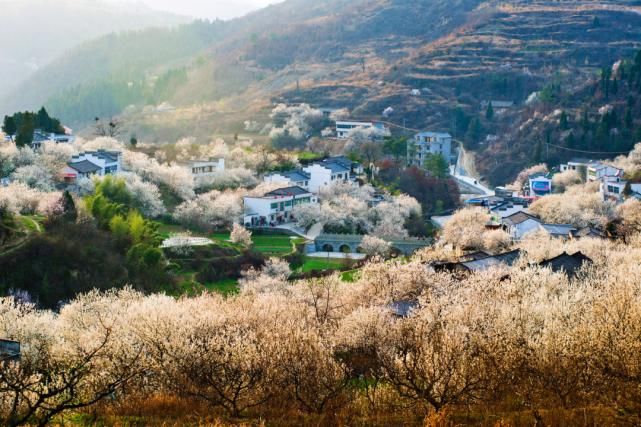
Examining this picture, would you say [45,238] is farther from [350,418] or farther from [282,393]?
[350,418]

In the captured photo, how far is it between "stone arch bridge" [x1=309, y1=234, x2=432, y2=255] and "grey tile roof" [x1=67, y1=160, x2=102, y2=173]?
16290mm

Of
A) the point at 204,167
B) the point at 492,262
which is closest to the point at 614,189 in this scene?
the point at 492,262

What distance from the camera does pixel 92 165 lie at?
5659 cm

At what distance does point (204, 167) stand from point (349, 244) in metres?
18.1

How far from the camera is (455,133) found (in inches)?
3639

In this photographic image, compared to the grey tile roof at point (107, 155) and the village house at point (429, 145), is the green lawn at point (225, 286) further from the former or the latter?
the village house at point (429, 145)

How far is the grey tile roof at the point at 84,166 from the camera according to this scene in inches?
2181

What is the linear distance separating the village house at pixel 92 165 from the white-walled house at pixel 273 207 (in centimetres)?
1000

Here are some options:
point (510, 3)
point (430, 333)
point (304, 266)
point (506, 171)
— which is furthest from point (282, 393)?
point (510, 3)

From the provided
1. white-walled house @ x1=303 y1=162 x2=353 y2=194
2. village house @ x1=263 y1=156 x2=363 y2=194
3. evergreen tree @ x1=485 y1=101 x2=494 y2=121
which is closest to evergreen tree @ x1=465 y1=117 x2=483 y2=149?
evergreen tree @ x1=485 y1=101 x2=494 y2=121

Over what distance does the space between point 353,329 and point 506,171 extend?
59.7m

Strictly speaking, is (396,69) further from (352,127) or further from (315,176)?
(315,176)

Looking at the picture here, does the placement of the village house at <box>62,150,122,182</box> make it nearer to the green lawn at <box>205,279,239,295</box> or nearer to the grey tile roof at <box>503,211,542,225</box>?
the green lawn at <box>205,279,239,295</box>

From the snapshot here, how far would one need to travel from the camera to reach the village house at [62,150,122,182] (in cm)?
5500
